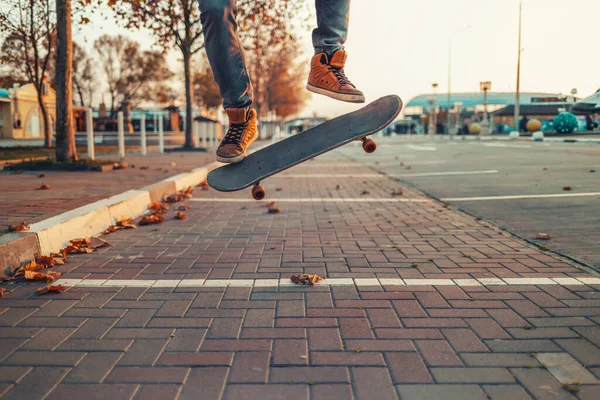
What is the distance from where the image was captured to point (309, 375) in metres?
2.16

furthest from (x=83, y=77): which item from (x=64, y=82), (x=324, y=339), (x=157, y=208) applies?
(x=324, y=339)

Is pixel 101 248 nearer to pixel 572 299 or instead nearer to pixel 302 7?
pixel 572 299

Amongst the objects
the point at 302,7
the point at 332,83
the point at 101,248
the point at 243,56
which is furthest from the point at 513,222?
the point at 302,7

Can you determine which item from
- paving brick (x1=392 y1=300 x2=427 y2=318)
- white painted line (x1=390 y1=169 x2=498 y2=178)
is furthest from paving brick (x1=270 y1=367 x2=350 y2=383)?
white painted line (x1=390 y1=169 x2=498 y2=178)

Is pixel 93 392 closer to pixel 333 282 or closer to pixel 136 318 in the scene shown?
pixel 136 318

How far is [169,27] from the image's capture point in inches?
722

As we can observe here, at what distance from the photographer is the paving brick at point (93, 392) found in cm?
198

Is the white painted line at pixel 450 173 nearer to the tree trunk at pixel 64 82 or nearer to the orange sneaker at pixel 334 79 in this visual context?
the tree trunk at pixel 64 82

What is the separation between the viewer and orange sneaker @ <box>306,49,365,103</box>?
3.25 meters

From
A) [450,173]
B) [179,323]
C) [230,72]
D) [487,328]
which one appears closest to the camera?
[487,328]

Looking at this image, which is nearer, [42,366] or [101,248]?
[42,366]

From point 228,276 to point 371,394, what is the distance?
6.27ft

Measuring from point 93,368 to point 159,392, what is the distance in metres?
0.42

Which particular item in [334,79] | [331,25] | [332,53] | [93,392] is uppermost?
[331,25]
